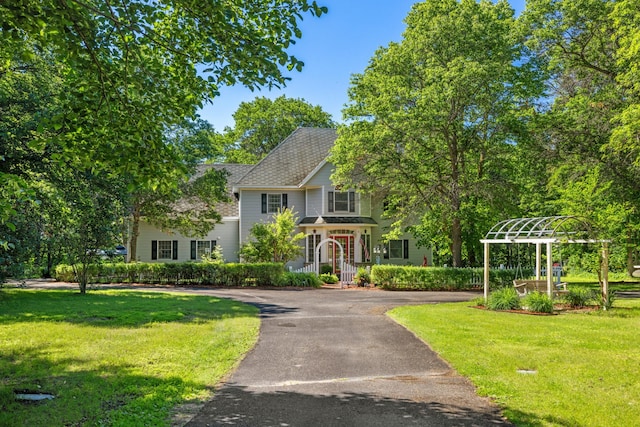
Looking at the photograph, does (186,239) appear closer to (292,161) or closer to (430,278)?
(292,161)

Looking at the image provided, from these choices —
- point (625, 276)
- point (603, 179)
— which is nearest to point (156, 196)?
point (603, 179)

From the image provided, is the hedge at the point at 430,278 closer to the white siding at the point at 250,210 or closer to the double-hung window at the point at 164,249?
the white siding at the point at 250,210

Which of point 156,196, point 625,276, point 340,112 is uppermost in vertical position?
point 340,112

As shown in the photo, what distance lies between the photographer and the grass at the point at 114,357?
5.97m

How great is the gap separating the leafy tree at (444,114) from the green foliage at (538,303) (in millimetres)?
10752

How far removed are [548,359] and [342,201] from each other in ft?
81.9

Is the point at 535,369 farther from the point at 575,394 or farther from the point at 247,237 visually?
the point at 247,237

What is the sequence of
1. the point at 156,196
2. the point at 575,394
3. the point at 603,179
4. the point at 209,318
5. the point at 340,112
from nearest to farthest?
the point at 575,394
the point at 209,318
the point at 603,179
the point at 340,112
the point at 156,196

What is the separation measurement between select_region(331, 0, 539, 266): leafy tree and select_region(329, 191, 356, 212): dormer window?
13.9 feet

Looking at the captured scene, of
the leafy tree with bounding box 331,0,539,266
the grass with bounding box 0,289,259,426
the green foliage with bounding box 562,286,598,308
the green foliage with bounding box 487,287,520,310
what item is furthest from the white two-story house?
the grass with bounding box 0,289,259,426

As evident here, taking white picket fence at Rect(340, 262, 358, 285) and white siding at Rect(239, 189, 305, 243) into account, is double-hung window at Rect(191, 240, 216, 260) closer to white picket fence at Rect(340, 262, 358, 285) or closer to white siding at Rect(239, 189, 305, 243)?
white siding at Rect(239, 189, 305, 243)

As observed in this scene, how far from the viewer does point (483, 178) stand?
25.7m

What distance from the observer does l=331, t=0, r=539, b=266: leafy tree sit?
2498 centimetres

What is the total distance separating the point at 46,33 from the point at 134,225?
2748 centimetres
